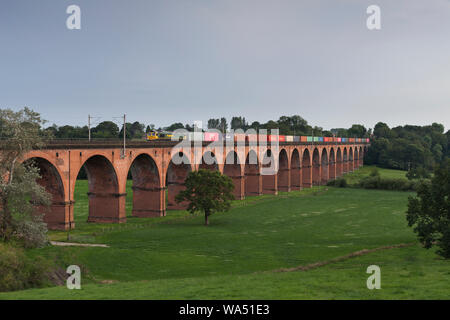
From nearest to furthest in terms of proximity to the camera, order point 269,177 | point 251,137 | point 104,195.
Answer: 1. point 104,195
2. point 251,137
3. point 269,177

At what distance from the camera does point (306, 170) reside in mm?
115938

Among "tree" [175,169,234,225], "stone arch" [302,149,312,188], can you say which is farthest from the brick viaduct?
"stone arch" [302,149,312,188]

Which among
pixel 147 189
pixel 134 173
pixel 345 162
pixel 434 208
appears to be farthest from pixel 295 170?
pixel 434 208

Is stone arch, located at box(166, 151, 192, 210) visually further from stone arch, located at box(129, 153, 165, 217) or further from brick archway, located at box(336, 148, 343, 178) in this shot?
brick archway, located at box(336, 148, 343, 178)

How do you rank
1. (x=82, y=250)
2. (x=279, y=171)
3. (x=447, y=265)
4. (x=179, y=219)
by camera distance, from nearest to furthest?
(x=447, y=265) < (x=82, y=250) < (x=179, y=219) < (x=279, y=171)

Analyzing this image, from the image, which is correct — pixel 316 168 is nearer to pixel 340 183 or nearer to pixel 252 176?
pixel 340 183

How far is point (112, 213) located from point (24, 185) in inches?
910

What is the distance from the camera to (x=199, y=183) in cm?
5825

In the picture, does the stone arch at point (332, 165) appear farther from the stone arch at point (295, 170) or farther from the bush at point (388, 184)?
the stone arch at point (295, 170)

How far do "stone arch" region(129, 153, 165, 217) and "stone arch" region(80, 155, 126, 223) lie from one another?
21.3 feet

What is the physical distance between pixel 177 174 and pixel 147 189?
7.79 meters
